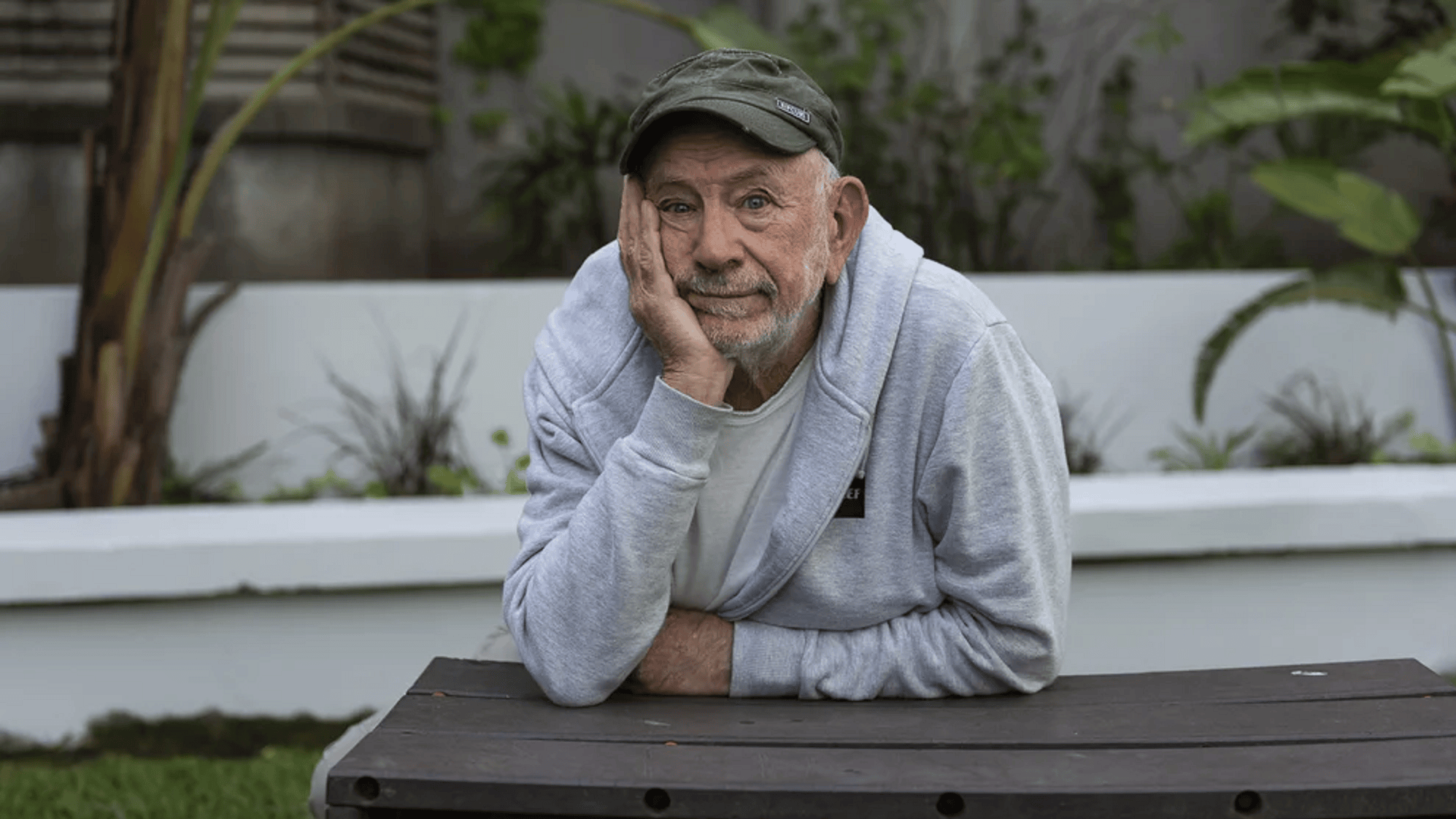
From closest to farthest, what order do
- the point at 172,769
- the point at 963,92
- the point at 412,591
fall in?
the point at 172,769 → the point at 412,591 → the point at 963,92

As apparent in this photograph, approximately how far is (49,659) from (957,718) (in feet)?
7.91

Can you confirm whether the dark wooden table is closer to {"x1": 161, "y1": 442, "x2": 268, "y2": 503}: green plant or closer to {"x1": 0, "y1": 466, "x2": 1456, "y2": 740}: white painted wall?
{"x1": 0, "y1": 466, "x2": 1456, "y2": 740}: white painted wall

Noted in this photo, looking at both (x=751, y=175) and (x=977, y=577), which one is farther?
(x=977, y=577)

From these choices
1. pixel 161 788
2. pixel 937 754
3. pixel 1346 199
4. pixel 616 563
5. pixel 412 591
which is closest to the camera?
pixel 937 754

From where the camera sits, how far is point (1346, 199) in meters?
4.23

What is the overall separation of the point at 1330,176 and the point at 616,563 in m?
3.34

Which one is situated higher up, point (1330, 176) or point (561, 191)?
point (1330, 176)

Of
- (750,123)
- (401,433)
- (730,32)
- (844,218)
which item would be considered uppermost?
(730,32)

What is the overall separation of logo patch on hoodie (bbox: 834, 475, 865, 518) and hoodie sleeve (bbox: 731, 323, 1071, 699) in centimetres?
8

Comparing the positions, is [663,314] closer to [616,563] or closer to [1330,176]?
[616,563]

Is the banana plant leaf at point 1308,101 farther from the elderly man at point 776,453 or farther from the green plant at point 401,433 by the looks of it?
the elderly man at point 776,453

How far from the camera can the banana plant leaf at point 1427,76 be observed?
3.88 m

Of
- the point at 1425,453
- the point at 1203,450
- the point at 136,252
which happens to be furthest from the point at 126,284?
the point at 1425,453

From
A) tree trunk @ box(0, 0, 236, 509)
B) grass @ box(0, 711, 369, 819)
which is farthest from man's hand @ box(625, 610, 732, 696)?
tree trunk @ box(0, 0, 236, 509)
